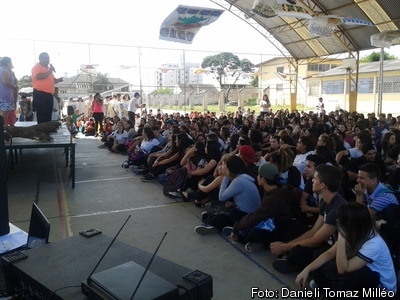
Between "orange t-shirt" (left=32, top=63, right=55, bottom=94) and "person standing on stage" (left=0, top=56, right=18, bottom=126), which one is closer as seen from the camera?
"person standing on stage" (left=0, top=56, right=18, bottom=126)

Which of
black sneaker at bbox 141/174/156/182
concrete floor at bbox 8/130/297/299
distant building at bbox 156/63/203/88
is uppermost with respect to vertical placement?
distant building at bbox 156/63/203/88

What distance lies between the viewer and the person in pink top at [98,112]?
44.6 feet

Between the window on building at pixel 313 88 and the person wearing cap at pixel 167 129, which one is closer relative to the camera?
the person wearing cap at pixel 167 129

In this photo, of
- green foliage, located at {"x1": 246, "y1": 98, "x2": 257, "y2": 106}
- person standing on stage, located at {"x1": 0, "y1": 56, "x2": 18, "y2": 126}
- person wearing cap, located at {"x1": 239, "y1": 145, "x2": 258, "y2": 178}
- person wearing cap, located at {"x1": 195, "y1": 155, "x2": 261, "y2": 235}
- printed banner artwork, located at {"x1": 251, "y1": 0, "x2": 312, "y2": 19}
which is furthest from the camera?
green foliage, located at {"x1": 246, "y1": 98, "x2": 257, "y2": 106}

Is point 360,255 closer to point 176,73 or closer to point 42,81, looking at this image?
point 42,81

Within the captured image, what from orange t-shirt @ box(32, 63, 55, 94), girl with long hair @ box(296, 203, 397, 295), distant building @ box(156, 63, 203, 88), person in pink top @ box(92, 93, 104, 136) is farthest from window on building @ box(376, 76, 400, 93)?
girl with long hair @ box(296, 203, 397, 295)

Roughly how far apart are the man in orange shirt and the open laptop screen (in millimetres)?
5396

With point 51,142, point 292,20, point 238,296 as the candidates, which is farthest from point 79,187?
point 292,20

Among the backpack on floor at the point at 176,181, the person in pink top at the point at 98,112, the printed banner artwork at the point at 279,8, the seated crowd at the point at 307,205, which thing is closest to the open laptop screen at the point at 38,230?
the seated crowd at the point at 307,205

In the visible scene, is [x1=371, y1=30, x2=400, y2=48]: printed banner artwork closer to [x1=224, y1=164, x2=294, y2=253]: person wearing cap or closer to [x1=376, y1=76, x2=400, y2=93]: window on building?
[x1=224, y1=164, x2=294, y2=253]: person wearing cap

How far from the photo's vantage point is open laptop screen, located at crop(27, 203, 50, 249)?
87.1 inches

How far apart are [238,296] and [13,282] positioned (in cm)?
179

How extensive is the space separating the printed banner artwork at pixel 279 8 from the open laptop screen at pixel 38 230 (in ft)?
35.5

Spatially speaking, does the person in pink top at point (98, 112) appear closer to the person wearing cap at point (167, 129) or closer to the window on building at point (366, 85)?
the person wearing cap at point (167, 129)
